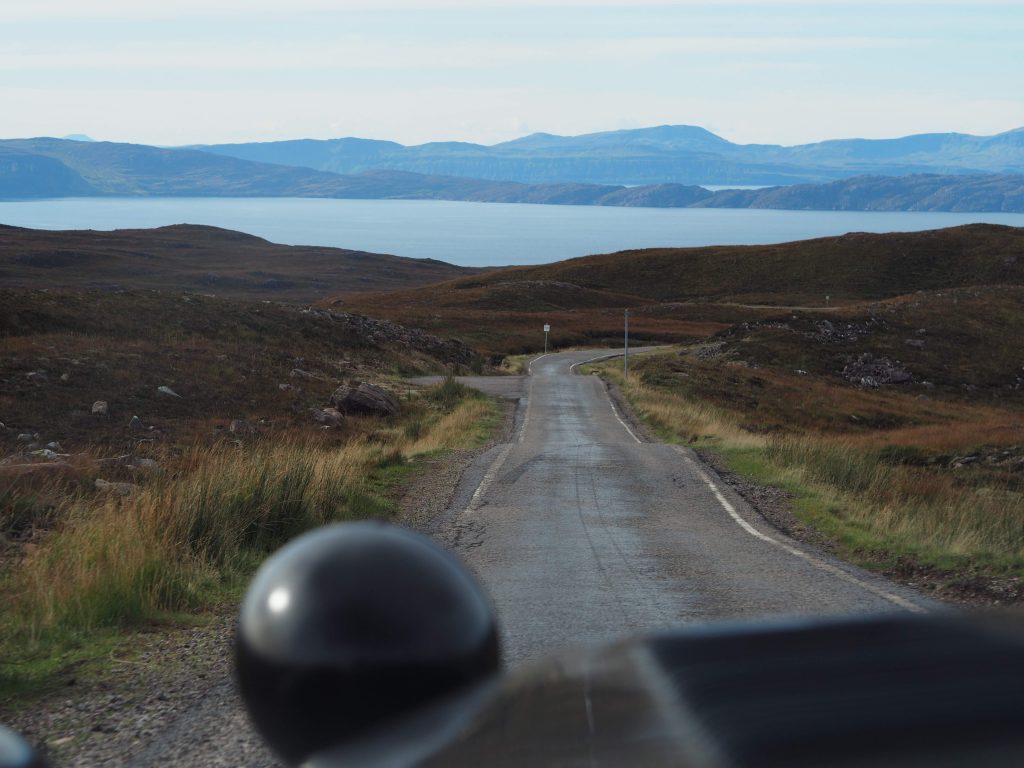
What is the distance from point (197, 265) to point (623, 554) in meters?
132

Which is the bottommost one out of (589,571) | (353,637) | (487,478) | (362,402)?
(362,402)

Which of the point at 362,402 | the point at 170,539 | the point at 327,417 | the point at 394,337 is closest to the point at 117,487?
the point at 170,539

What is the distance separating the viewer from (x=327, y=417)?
83.0 feet

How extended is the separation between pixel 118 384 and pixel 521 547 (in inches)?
695

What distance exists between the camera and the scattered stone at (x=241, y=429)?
21.0 metres

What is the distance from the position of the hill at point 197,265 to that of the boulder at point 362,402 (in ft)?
223

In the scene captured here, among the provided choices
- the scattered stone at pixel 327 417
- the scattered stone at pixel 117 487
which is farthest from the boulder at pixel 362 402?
the scattered stone at pixel 117 487

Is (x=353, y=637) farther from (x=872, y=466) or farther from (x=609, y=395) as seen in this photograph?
(x=609, y=395)

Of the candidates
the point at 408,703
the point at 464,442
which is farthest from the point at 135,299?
the point at 408,703

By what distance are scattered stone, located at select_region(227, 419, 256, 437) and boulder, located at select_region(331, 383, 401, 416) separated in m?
5.93

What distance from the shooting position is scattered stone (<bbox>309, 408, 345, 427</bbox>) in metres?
25.0

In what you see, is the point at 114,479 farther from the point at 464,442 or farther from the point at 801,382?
the point at 801,382

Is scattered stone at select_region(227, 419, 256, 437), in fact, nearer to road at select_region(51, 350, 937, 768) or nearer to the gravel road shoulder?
road at select_region(51, 350, 937, 768)

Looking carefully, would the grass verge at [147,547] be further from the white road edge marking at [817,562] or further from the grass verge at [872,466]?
the grass verge at [872,466]
